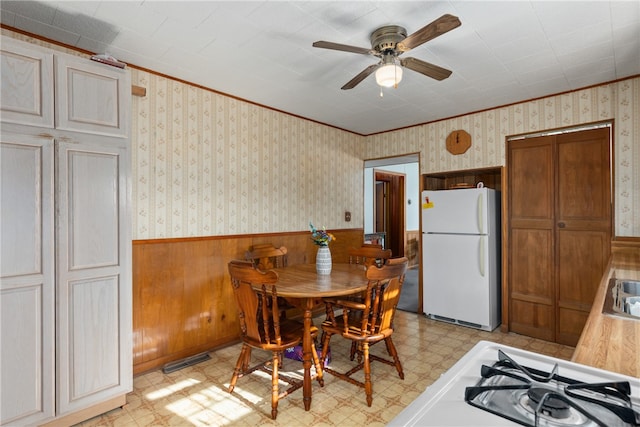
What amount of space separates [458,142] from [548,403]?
12.2 ft

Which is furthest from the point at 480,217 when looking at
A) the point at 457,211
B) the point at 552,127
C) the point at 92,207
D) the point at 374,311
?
the point at 92,207

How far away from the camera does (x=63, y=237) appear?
6.50 ft

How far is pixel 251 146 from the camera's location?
3566mm

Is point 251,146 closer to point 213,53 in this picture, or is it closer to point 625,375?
point 213,53

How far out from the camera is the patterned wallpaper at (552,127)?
2.95 metres

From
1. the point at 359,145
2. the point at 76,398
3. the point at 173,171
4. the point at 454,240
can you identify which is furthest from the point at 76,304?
the point at 359,145

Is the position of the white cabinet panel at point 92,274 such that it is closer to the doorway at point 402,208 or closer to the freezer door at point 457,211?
the freezer door at point 457,211

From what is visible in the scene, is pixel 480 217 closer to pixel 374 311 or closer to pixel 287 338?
pixel 374 311

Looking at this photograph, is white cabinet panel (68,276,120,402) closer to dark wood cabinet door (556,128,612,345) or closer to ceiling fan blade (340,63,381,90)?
ceiling fan blade (340,63,381,90)

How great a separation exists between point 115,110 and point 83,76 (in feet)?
0.81

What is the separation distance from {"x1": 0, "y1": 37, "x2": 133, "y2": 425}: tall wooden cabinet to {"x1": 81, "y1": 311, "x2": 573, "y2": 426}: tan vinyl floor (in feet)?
0.95

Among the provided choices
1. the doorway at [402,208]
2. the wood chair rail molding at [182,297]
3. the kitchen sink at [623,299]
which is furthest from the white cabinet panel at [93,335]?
the doorway at [402,208]

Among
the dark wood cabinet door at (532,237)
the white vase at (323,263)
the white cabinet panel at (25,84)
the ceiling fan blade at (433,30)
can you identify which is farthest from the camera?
the dark wood cabinet door at (532,237)

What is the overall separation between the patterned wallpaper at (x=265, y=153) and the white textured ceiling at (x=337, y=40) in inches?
8.5
